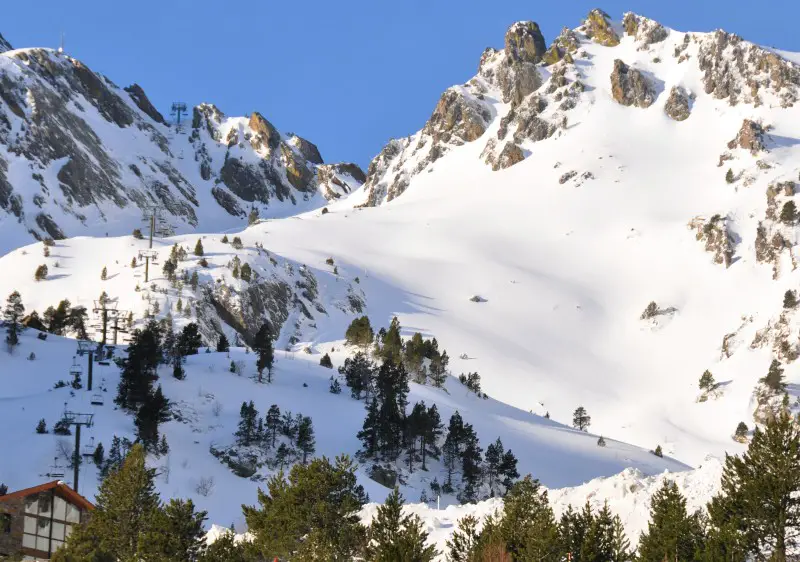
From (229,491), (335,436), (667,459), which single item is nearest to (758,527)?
(229,491)

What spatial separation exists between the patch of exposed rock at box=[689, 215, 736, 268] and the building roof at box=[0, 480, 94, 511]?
15957cm

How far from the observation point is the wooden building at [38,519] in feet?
148

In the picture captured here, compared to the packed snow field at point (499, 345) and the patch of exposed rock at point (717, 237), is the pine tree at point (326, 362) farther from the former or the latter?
the patch of exposed rock at point (717, 237)

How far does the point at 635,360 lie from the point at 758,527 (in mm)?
132287

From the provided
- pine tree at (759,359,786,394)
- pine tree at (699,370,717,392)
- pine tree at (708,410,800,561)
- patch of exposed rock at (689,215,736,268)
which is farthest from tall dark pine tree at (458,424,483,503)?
patch of exposed rock at (689,215,736,268)

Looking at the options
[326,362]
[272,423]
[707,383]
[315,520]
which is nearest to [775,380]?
[707,383]

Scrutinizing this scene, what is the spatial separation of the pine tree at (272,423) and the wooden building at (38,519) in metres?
32.5

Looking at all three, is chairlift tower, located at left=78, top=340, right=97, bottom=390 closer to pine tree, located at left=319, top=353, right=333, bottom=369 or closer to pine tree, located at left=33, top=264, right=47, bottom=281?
pine tree, located at left=319, top=353, right=333, bottom=369

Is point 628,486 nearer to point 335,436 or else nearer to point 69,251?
point 335,436

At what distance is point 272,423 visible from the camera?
81.9 meters

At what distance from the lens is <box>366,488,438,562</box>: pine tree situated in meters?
32.4

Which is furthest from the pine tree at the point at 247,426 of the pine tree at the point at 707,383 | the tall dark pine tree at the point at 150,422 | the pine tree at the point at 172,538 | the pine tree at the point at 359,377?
the pine tree at the point at 707,383

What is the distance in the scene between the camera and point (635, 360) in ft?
527

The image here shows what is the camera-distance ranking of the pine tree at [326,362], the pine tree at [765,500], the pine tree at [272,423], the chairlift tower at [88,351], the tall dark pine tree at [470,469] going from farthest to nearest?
the pine tree at [326,362] < the tall dark pine tree at [470,469] < the pine tree at [272,423] < the chairlift tower at [88,351] < the pine tree at [765,500]
